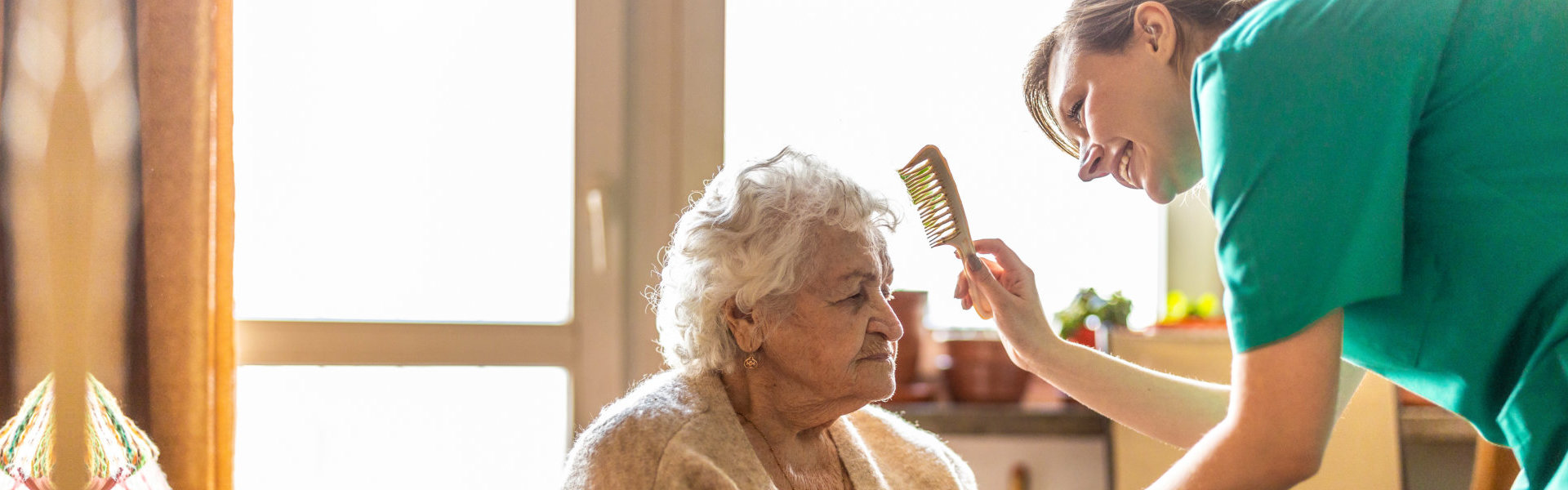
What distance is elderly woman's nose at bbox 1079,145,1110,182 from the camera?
107 centimetres

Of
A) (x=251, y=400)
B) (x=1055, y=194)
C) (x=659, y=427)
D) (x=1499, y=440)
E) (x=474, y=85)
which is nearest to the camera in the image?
(x=1499, y=440)

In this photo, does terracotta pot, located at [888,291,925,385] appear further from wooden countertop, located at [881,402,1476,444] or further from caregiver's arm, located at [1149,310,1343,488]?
caregiver's arm, located at [1149,310,1343,488]

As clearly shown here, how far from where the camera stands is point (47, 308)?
173 centimetres

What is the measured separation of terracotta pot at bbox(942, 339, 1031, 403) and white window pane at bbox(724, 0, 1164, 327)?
10 cm

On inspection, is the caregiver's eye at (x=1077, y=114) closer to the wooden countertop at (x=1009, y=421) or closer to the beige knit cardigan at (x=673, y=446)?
Answer: the beige knit cardigan at (x=673, y=446)

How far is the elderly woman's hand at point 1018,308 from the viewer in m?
1.36

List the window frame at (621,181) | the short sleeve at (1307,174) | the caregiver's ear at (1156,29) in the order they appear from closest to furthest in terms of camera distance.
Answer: the short sleeve at (1307,174), the caregiver's ear at (1156,29), the window frame at (621,181)

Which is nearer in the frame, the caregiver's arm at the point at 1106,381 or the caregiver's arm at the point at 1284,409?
the caregiver's arm at the point at 1284,409

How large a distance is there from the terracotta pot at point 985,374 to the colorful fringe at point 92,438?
1747 mm

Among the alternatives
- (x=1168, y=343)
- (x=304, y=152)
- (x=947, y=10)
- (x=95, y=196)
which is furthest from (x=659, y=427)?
(x=947, y=10)

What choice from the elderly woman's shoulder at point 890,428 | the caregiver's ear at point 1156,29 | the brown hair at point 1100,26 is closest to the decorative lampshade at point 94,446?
the elderly woman's shoulder at point 890,428

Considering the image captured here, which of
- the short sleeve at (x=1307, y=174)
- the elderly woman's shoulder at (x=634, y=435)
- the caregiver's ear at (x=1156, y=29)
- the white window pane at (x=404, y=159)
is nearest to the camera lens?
the short sleeve at (x=1307, y=174)

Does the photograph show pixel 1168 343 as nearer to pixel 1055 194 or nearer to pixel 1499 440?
pixel 1055 194

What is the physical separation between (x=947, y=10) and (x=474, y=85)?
3.98 feet
